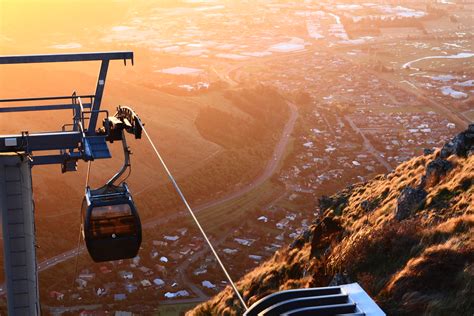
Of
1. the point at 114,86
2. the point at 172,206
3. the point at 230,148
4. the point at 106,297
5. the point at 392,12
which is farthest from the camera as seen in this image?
the point at 392,12

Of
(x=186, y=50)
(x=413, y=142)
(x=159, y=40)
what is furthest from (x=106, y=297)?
(x=159, y=40)

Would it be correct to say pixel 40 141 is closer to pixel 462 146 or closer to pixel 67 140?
pixel 67 140

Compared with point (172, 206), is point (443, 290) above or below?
above

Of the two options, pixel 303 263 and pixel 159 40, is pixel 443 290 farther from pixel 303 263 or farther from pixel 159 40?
pixel 159 40

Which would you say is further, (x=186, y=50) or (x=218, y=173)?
(x=186, y=50)

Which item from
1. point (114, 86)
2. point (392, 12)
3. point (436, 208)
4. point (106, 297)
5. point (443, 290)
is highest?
point (443, 290)

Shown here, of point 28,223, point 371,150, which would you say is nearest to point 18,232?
point 28,223
